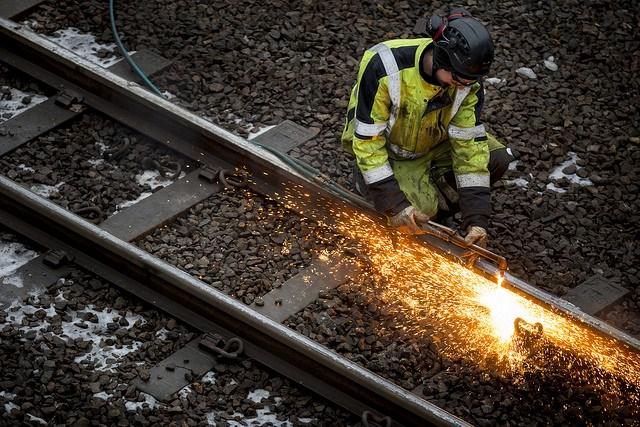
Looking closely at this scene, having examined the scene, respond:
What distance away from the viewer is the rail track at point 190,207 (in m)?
6.88

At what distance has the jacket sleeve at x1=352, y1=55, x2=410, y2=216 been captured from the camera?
7.19 metres

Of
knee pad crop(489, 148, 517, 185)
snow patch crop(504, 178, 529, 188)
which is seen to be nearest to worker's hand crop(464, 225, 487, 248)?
knee pad crop(489, 148, 517, 185)

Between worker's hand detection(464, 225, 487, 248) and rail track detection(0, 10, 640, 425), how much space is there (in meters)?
0.11

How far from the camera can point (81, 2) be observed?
9.70 meters

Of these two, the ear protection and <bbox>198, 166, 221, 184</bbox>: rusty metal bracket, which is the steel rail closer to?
<bbox>198, 166, 221, 184</bbox>: rusty metal bracket

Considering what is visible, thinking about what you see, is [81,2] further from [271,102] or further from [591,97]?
[591,97]

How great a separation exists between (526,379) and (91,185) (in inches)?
120

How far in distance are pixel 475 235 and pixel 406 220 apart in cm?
43

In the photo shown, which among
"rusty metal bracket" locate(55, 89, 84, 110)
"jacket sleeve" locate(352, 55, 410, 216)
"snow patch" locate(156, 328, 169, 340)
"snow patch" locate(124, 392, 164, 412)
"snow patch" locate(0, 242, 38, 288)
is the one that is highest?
"jacket sleeve" locate(352, 55, 410, 216)

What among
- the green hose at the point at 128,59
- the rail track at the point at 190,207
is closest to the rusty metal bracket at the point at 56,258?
the rail track at the point at 190,207

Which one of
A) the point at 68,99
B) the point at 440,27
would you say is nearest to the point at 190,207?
the point at 68,99

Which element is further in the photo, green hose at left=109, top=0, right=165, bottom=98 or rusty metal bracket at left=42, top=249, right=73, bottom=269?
green hose at left=109, top=0, right=165, bottom=98

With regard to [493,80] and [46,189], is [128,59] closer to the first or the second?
[46,189]

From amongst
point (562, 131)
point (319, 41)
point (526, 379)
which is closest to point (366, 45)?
point (319, 41)
